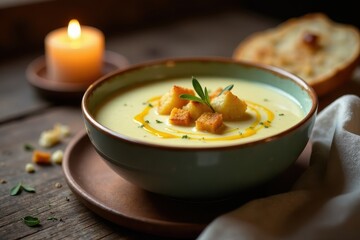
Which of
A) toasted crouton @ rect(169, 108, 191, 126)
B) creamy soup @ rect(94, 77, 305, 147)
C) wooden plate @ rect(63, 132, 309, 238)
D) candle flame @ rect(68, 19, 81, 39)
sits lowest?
wooden plate @ rect(63, 132, 309, 238)

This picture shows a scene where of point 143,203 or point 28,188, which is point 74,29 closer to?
point 28,188

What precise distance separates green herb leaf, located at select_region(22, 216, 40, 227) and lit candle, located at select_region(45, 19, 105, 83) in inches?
38.8

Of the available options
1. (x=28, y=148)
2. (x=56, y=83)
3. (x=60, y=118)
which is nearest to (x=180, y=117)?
(x=28, y=148)

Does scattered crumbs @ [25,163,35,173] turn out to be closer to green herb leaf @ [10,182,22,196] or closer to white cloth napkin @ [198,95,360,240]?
green herb leaf @ [10,182,22,196]

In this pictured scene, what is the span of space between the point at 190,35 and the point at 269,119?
1.53 m

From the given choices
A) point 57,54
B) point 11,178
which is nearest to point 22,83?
point 57,54

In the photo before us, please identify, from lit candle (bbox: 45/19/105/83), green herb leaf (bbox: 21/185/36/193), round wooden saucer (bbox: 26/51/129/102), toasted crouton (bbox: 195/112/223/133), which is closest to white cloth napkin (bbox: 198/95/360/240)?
toasted crouton (bbox: 195/112/223/133)

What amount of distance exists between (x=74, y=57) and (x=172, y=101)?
91 cm

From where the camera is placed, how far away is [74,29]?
2.18 metres

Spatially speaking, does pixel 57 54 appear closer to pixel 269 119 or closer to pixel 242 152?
pixel 269 119

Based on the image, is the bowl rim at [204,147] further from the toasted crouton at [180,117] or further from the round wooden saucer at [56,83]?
the round wooden saucer at [56,83]

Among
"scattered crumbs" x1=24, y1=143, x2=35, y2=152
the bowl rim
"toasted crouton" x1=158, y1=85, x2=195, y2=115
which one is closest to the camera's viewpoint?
the bowl rim

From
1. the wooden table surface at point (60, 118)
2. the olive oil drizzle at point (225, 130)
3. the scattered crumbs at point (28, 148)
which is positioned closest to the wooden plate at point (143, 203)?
the wooden table surface at point (60, 118)

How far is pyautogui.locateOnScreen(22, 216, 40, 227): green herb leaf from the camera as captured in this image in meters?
1.27
